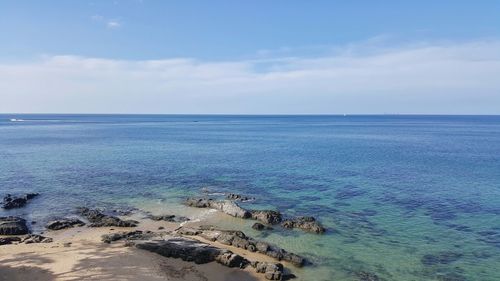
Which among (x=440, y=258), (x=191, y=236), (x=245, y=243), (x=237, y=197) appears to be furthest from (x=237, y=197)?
(x=440, y=258)

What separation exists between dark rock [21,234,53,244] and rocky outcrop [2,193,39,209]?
12494mm

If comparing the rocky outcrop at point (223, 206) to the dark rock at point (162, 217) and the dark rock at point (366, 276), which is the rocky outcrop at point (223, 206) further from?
the dark rock at point (366, 276)

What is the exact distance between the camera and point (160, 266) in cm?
2709

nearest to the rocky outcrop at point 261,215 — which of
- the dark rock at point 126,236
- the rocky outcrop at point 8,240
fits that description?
the dark rock at point 126,236

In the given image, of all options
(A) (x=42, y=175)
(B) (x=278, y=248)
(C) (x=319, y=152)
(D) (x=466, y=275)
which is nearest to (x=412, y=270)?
(D) (x=466, y=275)

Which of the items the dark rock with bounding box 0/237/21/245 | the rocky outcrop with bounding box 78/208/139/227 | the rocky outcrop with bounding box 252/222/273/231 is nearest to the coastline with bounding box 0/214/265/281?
the dark rock with bounding box 0/237/21/245

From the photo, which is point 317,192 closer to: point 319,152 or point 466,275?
point 466,275

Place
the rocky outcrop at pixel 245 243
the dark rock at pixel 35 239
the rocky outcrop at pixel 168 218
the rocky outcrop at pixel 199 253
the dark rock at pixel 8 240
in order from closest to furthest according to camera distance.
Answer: the rocky outcrop at pixel 199 253 → the rocky outcrop at pixel 245 243 → the dark rock at pixel 8 240 → the dark rock at pixel 35 239 → the rocky outcrop at pixel 168 218

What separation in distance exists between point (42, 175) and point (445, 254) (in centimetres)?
5562

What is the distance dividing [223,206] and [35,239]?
57.5ft

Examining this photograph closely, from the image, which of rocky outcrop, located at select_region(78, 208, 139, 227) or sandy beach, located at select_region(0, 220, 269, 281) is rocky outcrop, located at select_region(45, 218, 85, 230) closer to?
rocky outcrop, located at select_region(78, 208, 139, 227)

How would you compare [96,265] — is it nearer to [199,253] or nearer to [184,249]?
[184,249]

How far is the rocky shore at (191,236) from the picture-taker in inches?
1103

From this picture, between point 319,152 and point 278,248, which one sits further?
point 319,152
